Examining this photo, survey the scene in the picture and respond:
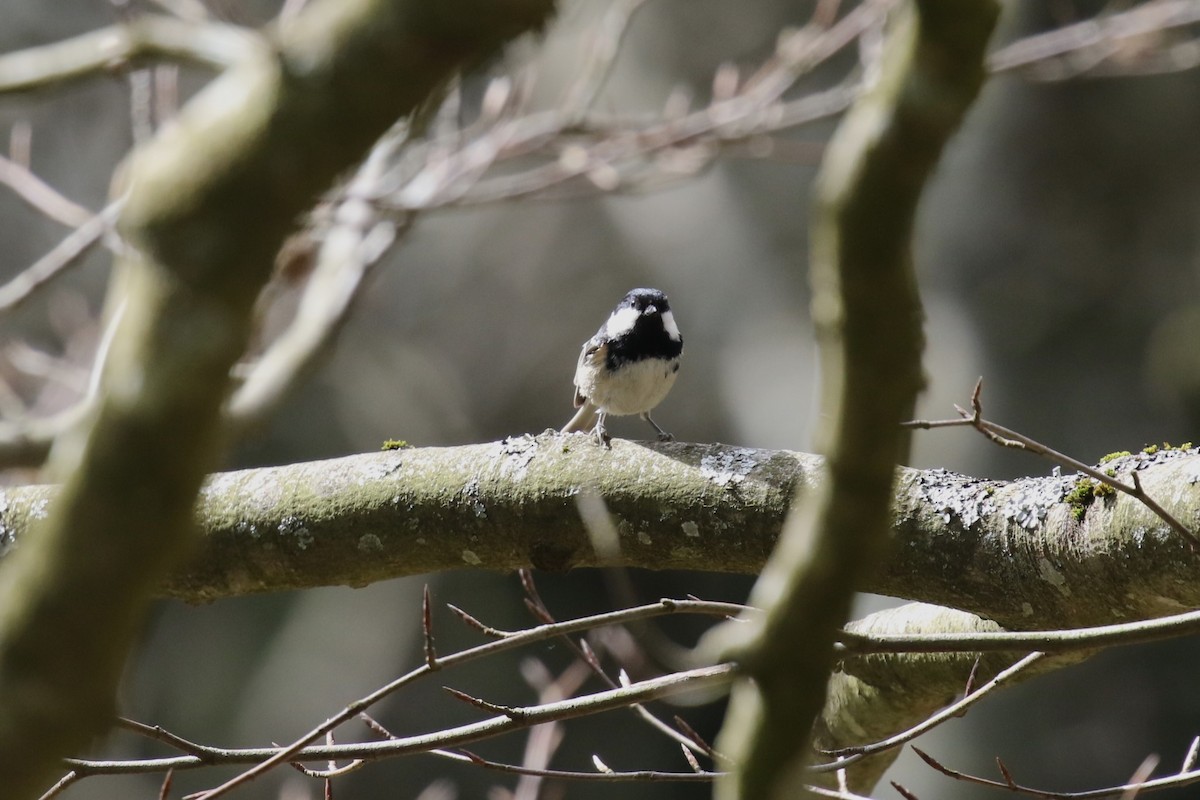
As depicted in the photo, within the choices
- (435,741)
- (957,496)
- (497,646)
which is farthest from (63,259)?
(957,496)

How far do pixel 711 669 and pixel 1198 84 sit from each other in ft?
27.3

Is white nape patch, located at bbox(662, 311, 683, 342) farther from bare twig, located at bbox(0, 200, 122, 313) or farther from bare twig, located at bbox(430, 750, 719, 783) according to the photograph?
bare twig, located at bbox(430, 750, 719, 783)

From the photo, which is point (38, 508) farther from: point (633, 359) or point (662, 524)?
point (633, 359)

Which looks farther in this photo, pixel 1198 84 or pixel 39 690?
pixel 1198 84

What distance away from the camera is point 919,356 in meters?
0.97

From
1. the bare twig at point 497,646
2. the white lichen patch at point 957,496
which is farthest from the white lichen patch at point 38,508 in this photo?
the white lichen patch at point 957,496

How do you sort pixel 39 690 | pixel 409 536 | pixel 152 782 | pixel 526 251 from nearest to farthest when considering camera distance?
pixel 39 690 → pixel 409 536 → pixel 152 782 → pixel 526 251

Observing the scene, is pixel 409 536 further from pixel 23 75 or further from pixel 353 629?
pixel 353 629

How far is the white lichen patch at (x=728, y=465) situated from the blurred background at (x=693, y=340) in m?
3.98

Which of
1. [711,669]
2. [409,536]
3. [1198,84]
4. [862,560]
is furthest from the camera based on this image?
[1198,84]

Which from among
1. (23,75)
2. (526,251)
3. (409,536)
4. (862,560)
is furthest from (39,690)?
(526,251)

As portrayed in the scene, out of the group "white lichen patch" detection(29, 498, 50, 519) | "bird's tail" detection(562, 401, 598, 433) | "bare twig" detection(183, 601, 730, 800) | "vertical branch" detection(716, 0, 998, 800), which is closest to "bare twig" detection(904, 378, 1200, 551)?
"bare twig" detection(183, 601, 730, 800)

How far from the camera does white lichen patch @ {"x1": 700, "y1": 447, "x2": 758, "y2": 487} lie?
225 centimetres

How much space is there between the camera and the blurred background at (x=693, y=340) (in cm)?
789
